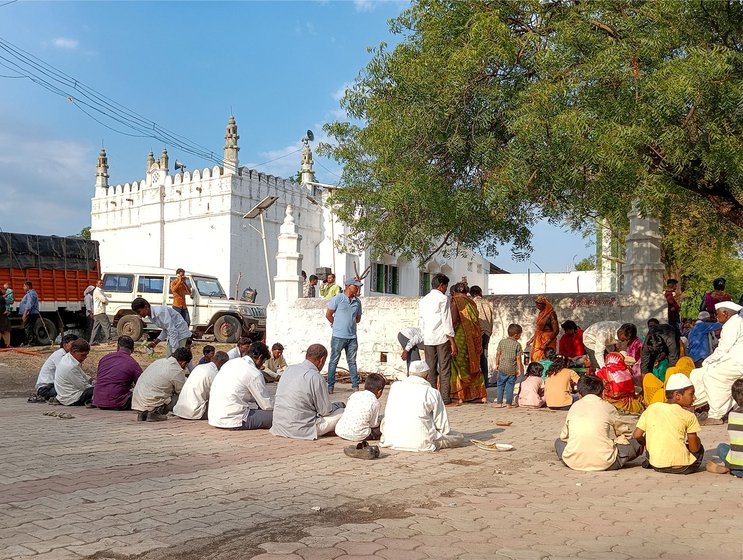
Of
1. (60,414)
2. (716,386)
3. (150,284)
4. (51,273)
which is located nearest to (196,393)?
(60,414)

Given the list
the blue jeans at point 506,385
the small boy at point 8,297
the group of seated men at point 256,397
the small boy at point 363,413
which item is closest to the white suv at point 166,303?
the small boy at point 8,297

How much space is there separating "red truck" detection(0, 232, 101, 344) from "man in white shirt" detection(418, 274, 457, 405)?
13305 millimetres

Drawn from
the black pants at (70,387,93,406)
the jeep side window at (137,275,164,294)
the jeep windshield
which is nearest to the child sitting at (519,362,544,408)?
the black pants at (70,387,93,406)

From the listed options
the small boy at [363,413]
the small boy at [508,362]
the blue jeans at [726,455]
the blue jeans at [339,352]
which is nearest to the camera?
the blue jeans at [726,455]

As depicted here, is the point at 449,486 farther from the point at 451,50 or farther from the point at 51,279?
the point at 51,279

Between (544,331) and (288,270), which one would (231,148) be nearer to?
(288,270)

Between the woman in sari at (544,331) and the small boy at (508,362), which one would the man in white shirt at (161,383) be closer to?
the small boy at (508,362)

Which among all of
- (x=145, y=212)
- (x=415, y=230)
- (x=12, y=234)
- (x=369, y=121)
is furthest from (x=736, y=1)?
(x=145, y=212)

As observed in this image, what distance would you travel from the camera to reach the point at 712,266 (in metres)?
24.9

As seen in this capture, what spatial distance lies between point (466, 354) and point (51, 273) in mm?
14222

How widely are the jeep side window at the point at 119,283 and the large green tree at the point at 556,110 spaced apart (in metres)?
11.1

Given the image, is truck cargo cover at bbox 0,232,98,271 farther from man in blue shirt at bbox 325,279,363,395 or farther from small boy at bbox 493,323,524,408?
small boy at bbox 493,323,524,408

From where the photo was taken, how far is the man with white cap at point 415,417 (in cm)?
706

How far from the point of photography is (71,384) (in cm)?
1021
